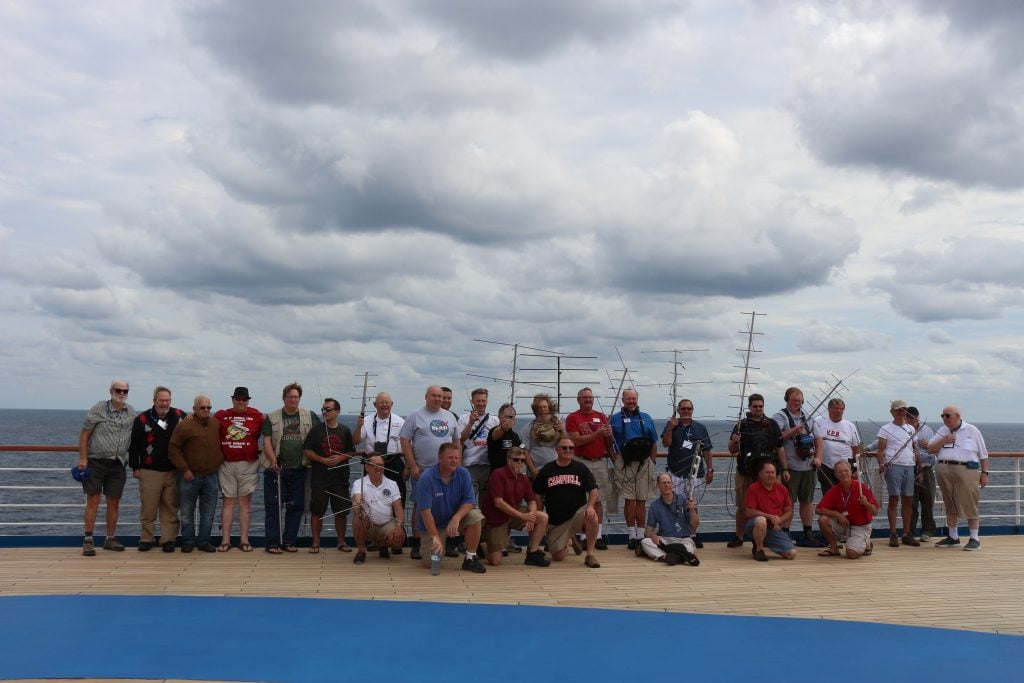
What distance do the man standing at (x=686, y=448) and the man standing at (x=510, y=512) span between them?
163 cm

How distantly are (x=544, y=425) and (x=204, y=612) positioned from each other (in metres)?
3.68

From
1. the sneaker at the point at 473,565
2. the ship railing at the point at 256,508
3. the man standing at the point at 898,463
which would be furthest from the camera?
the ship railing at the point at 256,508

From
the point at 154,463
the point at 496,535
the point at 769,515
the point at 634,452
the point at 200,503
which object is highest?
the point at 634,452

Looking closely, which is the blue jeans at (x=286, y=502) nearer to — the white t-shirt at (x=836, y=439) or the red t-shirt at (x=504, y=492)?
the red t-shirt at (x=504, y=492)

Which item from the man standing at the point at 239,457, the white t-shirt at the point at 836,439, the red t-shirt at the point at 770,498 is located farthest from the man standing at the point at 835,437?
the man standing at the point at 239,457

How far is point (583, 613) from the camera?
6.06m

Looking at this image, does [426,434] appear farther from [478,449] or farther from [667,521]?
[667,521]

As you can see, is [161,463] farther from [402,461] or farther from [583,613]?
[583,613]

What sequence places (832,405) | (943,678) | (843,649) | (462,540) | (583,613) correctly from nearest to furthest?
(943,678) → (843,649) → (583,613) → (462,540) → (832,405)

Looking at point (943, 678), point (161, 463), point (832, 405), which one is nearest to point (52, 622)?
point (161, 463)

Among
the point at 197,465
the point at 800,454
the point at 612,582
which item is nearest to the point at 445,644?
the point at 612,582

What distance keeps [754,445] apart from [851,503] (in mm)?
1061

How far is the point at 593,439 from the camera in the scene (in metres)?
8.62

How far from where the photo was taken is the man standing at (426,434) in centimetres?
824
